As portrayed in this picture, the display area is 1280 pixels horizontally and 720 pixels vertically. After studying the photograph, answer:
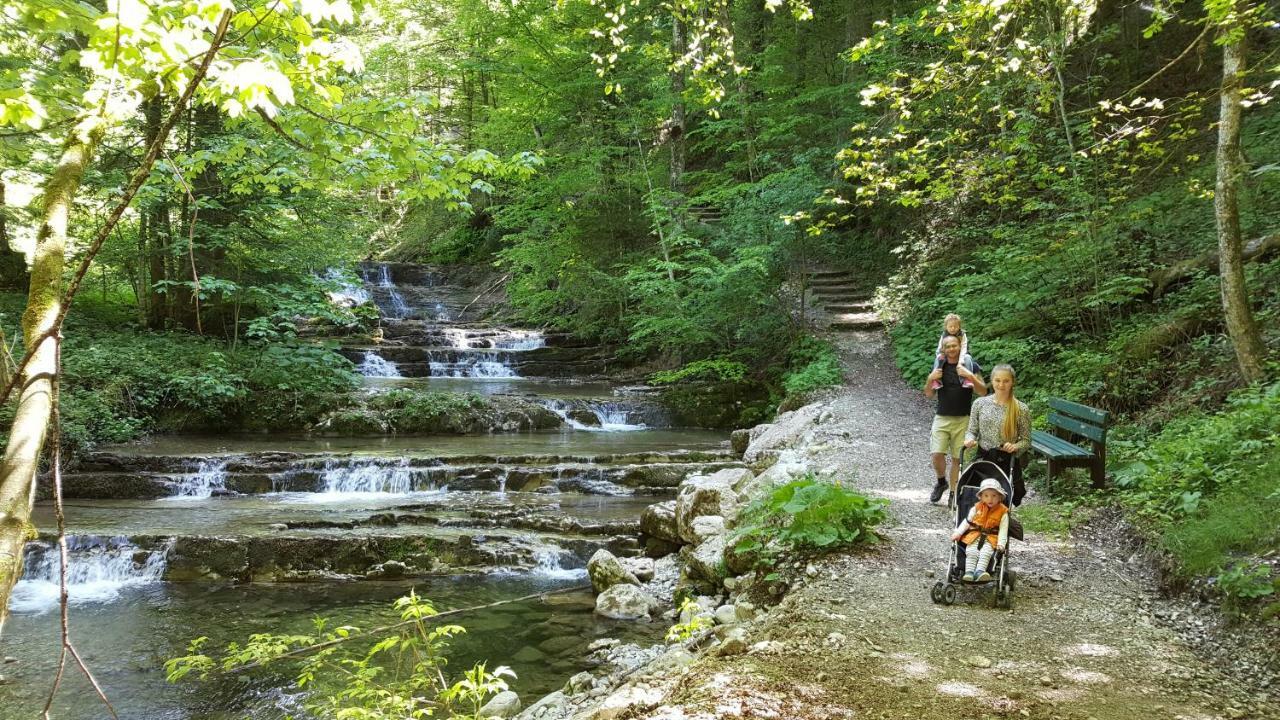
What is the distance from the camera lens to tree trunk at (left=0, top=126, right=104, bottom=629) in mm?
2098

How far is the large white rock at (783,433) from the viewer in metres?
10.4

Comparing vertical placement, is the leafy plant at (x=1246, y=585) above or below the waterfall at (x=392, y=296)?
below

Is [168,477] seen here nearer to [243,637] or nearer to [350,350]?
[243,637]

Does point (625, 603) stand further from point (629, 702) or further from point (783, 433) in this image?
point (783, 433)

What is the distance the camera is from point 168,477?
1048 cm

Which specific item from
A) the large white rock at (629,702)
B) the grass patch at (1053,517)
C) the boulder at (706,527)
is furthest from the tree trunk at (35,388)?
the grass patch at (1053,517)

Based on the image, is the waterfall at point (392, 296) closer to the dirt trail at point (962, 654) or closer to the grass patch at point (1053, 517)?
the grass patch at point (1053, 517)

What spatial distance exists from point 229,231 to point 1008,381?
1348cm

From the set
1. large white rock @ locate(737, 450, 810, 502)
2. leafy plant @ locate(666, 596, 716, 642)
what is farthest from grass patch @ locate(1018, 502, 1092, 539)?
leafy plant @ locate(666, 596, 716, 642)

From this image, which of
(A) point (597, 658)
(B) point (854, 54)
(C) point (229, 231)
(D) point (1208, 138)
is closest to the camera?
(B) point (854, 54)

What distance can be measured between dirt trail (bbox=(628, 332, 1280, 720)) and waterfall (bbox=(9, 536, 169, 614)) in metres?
7.43

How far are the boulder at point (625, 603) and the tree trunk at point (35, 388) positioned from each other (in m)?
5.16

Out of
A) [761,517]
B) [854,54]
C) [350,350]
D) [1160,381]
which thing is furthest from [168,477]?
[1160,381]

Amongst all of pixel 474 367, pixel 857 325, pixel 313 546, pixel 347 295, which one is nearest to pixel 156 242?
pixel 474 367
